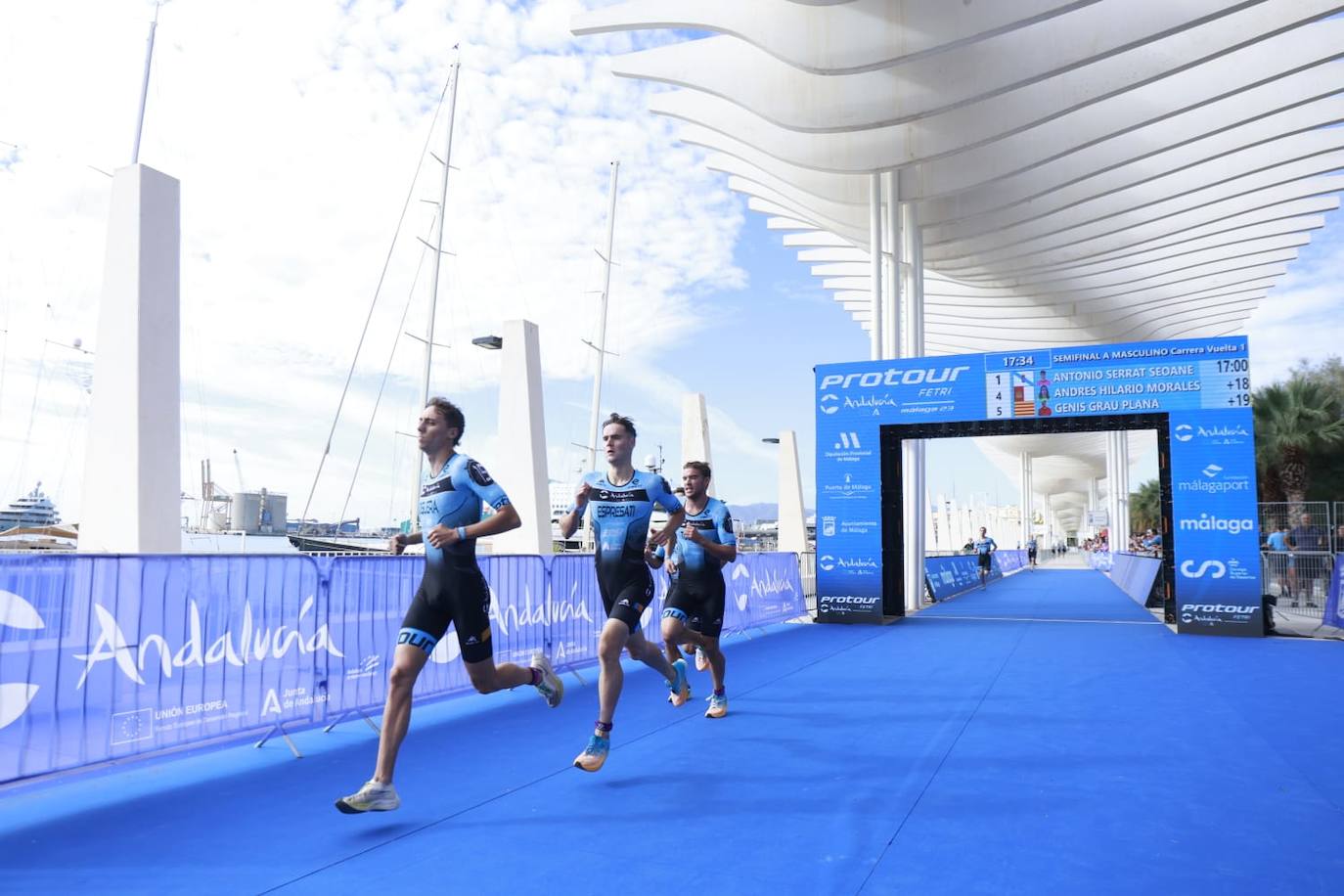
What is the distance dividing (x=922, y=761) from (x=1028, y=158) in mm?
18994

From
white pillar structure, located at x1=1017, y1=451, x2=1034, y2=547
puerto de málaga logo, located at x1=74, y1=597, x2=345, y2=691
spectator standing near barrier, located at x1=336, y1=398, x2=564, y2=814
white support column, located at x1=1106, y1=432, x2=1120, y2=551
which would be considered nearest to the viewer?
spectator standing near barrier, located at x1=336, y1=398, x2=564, y2=814

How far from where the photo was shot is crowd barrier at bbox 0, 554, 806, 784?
473cm

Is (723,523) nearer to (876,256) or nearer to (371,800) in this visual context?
(371,800)

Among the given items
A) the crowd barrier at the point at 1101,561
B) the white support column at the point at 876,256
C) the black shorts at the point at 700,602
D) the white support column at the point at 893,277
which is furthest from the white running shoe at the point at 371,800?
the crowd barrier at the point at 1101,561

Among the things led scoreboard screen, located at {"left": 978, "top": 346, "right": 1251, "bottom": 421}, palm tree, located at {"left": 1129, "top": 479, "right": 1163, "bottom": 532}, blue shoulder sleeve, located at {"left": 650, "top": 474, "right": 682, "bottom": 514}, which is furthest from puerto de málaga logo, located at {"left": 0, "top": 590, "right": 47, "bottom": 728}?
palm tree, located at {"left": 1129, "top": 479, "right": 1163, "bottom": 532}

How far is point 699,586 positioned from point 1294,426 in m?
28.3

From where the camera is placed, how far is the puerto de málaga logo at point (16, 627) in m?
4.54

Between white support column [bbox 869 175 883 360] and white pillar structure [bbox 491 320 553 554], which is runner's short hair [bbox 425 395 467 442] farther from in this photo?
white support column [bbox 869 175 883 360]

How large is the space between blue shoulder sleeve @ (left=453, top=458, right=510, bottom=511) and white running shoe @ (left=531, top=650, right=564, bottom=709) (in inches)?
48.5

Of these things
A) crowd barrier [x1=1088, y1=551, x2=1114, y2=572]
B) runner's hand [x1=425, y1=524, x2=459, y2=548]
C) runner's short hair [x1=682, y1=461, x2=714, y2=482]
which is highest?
runner's short hair [x1=682, y1=461, x2=714, y2=482]

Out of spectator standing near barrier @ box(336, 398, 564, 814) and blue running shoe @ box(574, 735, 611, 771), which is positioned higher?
spectator standing near barrier @ box(336, 398, 564, 814)

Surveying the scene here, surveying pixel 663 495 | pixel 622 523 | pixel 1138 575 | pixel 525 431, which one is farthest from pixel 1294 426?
pixel 622 523

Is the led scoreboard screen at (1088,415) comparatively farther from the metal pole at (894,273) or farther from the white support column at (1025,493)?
the white support column at (1025,493)

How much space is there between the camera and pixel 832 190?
24.3 metres
